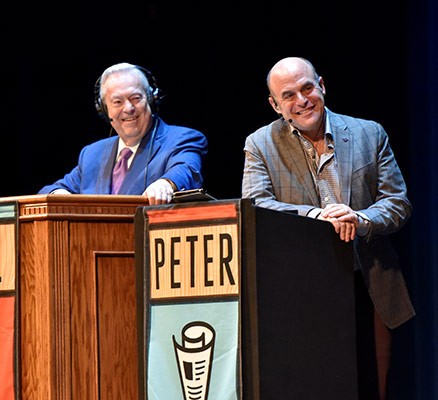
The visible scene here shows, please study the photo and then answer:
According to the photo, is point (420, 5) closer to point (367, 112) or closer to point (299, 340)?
point (367, 112)

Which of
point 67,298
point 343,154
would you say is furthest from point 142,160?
point 67,298

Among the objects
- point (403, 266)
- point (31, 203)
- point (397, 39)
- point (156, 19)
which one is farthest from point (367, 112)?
point (31, 203)

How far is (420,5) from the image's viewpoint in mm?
4668

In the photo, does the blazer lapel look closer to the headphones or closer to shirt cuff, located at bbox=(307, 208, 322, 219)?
shirt cuff, located at bbox=(307, 208, 322, 219)

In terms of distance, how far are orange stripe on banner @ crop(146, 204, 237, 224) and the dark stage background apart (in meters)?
2.00

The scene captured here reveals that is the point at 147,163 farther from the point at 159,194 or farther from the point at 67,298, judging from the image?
the point at 67,298

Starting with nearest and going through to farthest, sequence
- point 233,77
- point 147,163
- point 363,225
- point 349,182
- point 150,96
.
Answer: point 363,225 → point 349,182 → point 147,163 → point 150,96 → point 233,77

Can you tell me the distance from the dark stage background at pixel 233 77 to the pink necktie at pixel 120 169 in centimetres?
128

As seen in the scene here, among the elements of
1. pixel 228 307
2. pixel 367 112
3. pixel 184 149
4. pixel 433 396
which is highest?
pixel 367 112

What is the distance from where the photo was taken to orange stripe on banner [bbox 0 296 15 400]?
10.0 ft

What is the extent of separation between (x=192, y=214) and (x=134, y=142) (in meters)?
1.09

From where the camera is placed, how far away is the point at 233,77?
5.20m

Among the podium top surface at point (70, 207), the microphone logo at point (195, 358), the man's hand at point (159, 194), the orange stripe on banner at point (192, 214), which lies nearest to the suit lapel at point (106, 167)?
the man's hand at point (159, 194)

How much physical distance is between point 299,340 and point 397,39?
7.09 feet
